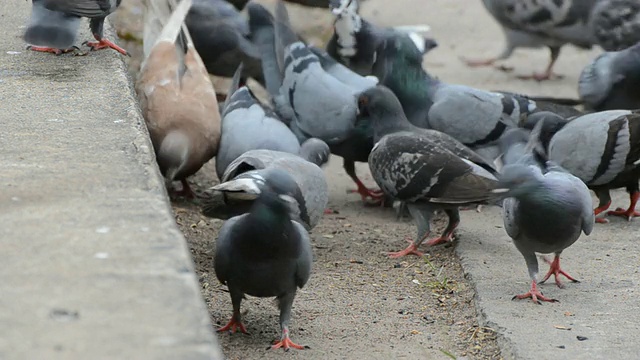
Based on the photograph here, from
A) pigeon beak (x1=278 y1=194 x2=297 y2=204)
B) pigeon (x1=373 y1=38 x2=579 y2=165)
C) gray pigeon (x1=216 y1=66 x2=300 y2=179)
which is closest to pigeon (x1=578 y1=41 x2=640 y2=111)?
pigeon (x1=373 y1=38 x2=579 y2=165)

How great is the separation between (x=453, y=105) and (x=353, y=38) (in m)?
1.30

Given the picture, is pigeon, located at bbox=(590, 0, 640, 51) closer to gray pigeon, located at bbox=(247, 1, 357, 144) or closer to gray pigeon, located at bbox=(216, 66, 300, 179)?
gray pigeon, located at bbox=(247, 1, 357, 144)

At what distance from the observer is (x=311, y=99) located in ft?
20.4

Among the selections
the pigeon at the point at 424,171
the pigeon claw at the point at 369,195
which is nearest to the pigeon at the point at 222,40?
the pigeon claw at the point at 369,195

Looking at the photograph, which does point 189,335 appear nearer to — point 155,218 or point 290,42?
point 155,218

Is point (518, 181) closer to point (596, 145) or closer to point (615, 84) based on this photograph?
point (596, 145)

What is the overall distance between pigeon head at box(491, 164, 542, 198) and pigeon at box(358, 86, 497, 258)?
480 millimetres

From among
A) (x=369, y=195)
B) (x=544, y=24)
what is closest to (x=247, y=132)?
(x=369, y=195)

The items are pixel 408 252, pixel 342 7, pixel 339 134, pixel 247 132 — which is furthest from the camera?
pixel 342 7

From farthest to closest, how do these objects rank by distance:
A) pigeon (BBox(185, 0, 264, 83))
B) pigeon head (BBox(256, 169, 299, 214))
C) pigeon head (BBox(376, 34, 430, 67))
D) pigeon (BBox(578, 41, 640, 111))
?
pigeon (BBox(185, 0, 264, 83))
pigeon (BBox(578, 41, 640, 111))
pigeon head (BBox(376, 34, 430, 67))
pigeon head (BBox(256, 169, 299, 214))

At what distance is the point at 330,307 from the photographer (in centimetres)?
441

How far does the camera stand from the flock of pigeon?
3863 mm

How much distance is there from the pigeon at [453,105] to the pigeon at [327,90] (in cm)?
21

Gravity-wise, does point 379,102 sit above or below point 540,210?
below
